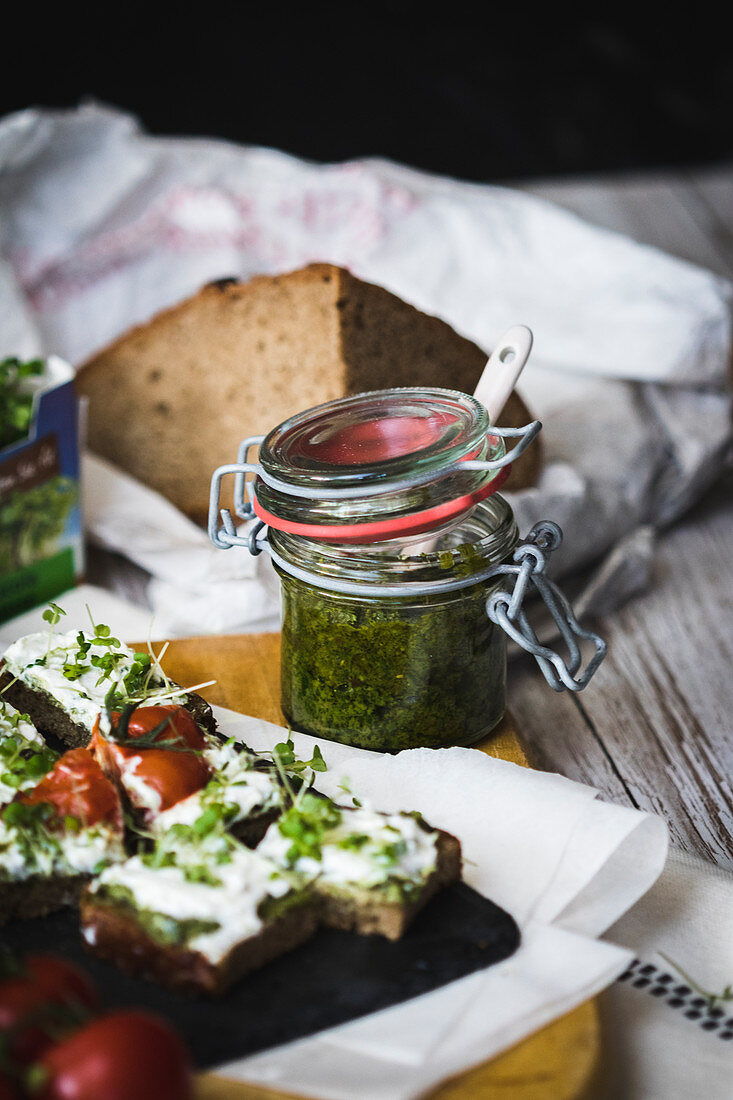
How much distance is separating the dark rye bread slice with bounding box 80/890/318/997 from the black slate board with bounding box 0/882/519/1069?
0.04 feet

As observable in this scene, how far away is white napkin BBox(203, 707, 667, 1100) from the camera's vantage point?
99 cm

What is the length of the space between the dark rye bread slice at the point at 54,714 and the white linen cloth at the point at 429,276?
0.62 m

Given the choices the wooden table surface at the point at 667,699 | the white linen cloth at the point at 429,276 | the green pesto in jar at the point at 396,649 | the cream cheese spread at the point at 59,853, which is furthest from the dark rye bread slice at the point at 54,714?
the white linen cloth at the point at 429,276

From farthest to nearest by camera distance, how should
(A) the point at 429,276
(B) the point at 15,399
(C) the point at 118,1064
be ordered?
(A) the point at 429,276, (B) the point at 15,399, (C) the point at 118,1064

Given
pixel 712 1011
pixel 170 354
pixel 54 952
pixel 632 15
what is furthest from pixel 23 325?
pixel 632 15

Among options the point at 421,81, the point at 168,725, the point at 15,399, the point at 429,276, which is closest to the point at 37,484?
the point at 15,399

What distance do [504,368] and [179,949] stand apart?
80cm

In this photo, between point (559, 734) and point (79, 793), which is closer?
point (79, 793)

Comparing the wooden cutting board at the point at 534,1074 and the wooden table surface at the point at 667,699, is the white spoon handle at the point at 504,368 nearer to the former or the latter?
the wooden table surface at the point at 667,699

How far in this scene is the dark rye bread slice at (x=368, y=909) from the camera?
1.11 m

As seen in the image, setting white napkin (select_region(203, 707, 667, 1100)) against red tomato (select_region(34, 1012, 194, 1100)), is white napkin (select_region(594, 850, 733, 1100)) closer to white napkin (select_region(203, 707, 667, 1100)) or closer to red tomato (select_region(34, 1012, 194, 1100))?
white napkin (select_region(203, 707, 667, 1100))

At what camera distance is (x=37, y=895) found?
1176 millimetres

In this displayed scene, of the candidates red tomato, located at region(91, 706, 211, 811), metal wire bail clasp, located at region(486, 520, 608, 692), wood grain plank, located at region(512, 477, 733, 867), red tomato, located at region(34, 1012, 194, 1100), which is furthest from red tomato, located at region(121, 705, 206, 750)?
wood grain plank, located at region(512, 477, 733, 867)

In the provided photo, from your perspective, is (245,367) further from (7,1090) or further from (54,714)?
(7,1090)
